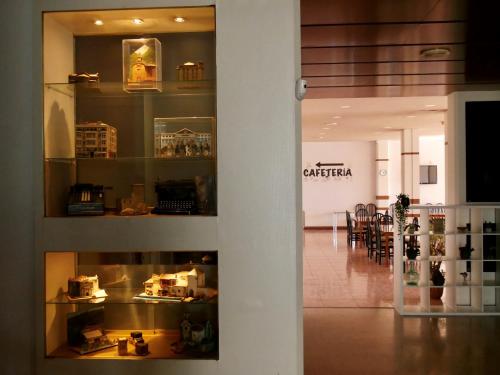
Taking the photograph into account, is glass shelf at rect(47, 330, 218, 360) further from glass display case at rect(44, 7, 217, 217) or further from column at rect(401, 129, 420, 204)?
column at rect(401, 129, 420, 204)

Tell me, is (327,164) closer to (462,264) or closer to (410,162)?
(410,162)

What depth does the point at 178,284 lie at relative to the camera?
2320 millimetres

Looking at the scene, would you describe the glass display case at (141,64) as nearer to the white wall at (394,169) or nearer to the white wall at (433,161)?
the white wall at (394,169)

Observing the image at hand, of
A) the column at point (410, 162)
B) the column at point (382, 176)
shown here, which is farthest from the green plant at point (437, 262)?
the column at point (382, 176)

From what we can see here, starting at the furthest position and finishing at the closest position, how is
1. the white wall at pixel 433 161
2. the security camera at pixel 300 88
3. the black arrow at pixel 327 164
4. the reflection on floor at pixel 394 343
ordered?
1. the black arrow at pixel 327 164
2. the white wall at pixel 433 161
3. the reflection on floor at pixel 394 343
4. the security camera at pixel 300 88

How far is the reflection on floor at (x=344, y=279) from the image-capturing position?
6496 mm

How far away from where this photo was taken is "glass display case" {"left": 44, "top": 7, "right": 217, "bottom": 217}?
7.39 ft

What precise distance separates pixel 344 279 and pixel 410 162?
581 centimetres

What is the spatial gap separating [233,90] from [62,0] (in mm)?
896

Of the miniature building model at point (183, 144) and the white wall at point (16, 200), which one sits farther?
the miniature building model at point (183, 144)

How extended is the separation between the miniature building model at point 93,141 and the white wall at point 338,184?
45.0 ft

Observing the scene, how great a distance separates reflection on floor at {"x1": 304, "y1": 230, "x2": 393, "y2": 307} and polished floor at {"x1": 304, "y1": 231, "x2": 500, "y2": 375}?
0.01 meters

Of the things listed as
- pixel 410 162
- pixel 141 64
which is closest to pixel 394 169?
pixel 410 162

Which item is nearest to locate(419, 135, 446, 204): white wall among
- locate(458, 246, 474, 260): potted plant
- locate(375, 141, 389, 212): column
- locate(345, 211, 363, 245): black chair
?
locate(375, 141, 389, 212): column
